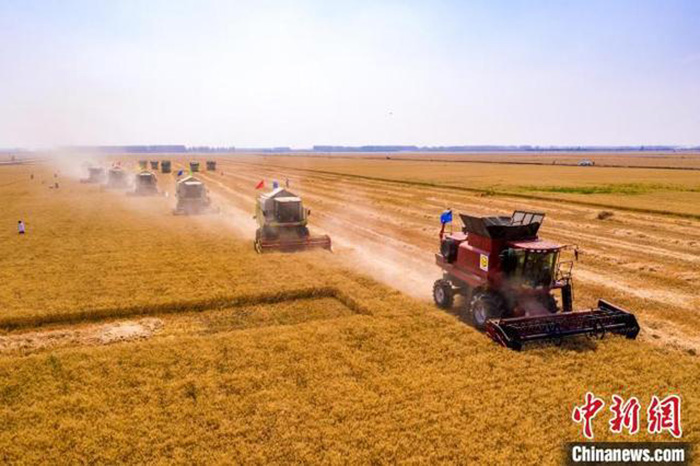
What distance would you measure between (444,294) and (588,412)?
252 inches

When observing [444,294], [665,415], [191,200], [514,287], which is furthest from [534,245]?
[191,200]

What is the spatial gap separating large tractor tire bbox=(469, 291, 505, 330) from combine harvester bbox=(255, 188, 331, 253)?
1244cm

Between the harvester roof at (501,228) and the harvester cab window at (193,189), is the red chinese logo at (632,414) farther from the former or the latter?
the harvester cab window at (193,189)

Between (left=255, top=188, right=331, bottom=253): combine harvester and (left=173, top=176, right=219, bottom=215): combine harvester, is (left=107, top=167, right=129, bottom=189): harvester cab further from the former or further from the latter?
(left=255, top=188, right=331, bottom=253): combine harvester

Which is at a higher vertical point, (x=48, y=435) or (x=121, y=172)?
(x=121, y=172)

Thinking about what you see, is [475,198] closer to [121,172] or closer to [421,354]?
[421,354]

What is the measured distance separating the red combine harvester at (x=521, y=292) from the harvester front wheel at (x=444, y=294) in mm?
965

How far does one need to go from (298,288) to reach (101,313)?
669 centimetres

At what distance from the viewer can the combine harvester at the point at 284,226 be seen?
25.0 meters

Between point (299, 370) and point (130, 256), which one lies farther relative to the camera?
point (130, 256)

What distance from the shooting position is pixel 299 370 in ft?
37.2

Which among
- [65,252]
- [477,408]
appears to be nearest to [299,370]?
[477,408]

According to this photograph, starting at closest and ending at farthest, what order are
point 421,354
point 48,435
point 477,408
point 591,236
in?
point 48,435 → point 477,408 → point 421,354 → point 591,236

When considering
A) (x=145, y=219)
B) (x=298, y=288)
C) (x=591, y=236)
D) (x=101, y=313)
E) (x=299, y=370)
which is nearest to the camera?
(x=299, y=370)
